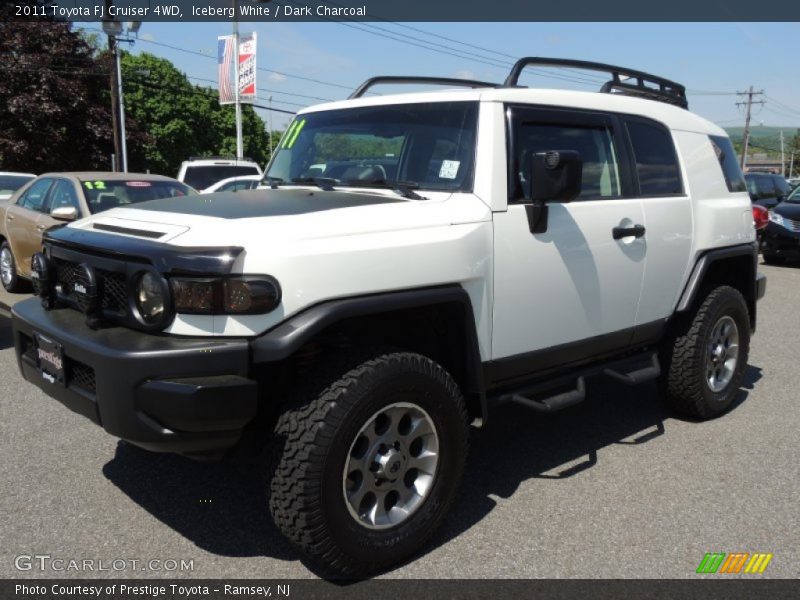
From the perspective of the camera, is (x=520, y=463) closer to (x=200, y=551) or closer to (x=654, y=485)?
(x=654, y=485)

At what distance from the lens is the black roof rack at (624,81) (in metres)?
3.89

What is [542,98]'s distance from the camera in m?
3.60

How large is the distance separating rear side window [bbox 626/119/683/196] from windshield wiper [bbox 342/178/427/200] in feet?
4.73

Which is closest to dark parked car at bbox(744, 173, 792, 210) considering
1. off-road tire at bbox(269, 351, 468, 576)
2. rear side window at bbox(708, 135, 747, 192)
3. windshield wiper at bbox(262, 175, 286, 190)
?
rear side window at bbox(708, 135, 747, 192)

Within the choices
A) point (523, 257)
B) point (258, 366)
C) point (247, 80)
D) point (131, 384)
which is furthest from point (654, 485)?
point (247, 80)

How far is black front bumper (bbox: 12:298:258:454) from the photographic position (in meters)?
2.49

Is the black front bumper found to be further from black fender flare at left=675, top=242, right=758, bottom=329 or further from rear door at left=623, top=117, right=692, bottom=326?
black fender flare at left=675, top=242, right=758, bottom=329

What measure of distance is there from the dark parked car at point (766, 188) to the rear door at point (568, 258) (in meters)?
15.3

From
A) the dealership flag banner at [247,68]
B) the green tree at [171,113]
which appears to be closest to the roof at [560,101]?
the dealership flag banner at [247,68]

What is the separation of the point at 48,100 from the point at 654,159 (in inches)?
1195

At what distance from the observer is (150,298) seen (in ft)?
8.71

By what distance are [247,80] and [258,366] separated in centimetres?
2457

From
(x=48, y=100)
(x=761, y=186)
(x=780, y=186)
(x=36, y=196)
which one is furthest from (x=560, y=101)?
(x=48, y=100)

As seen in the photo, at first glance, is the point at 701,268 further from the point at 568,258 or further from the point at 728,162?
the point at 568,258
